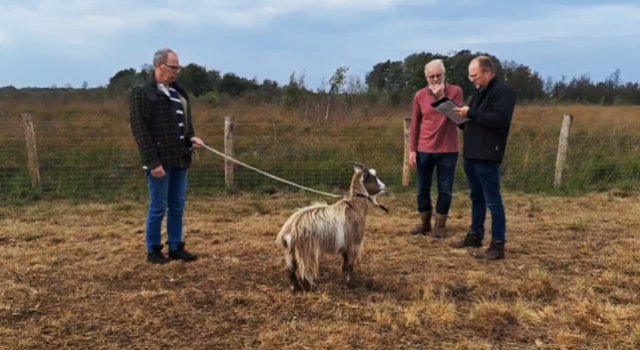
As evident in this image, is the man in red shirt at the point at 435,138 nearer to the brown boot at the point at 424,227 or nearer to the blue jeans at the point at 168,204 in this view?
the brown boot at the point at 424,227

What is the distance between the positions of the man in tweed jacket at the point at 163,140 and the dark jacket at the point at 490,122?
101 inches

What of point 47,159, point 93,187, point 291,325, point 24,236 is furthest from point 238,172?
point 291,325

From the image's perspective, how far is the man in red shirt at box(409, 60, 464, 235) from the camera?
19.1 feet

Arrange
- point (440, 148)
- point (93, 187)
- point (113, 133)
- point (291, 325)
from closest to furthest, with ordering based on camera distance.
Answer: point (291, 325)
point (440, 148)
point (93, 187)
point (113, 133)

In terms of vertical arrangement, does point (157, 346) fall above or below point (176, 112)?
below

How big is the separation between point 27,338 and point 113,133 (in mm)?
9658

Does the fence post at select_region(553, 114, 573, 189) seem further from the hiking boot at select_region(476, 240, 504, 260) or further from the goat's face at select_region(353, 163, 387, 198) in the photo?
the goat's face at select_region(353, 163, 387, 198)

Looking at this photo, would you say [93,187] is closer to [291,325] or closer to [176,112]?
[176,112]

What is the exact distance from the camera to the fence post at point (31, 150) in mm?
8859

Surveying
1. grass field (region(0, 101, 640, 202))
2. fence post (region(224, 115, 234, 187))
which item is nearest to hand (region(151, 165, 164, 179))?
grass field (region(0, 101, 640, 202))

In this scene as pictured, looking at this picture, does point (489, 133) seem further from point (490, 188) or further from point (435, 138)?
point (435, 138)

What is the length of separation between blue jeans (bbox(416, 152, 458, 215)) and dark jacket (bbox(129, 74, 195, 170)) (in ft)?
8.50

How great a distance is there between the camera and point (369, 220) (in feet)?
24.0

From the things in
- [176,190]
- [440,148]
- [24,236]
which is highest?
[440,148]
